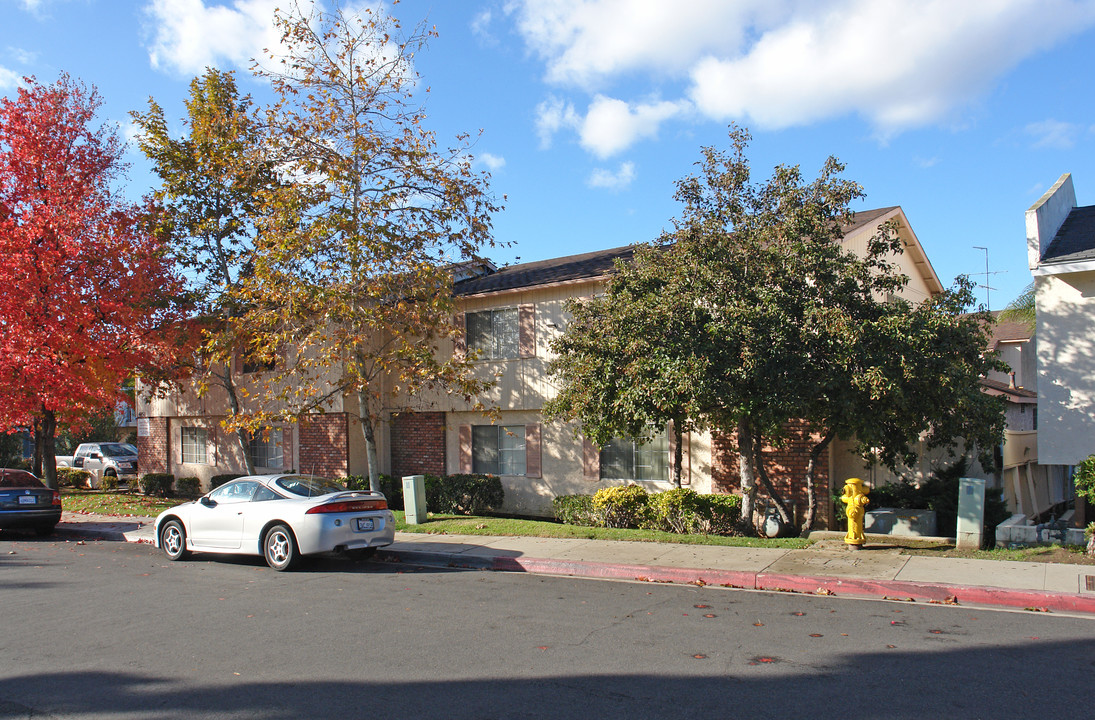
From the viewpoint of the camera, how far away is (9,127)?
→ 1912 centimetres

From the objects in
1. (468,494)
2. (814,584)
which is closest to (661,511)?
(814,584)

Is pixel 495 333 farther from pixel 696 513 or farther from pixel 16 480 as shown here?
pixel 16 480

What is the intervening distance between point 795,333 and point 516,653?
264 inches

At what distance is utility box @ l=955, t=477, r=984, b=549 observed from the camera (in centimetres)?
1098

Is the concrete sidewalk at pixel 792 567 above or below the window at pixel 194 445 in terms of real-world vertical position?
below

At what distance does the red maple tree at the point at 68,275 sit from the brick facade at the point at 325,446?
12.9 feet

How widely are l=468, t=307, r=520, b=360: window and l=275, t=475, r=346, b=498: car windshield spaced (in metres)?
6.47

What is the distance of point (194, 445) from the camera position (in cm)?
2494

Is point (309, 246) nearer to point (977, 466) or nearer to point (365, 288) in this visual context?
point (365, 288)

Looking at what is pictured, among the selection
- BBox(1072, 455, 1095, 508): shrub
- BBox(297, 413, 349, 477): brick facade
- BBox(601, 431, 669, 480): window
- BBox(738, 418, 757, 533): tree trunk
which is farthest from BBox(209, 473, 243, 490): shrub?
BBox(1072, 455, 1095, 508): shrub

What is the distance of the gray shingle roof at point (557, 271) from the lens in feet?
55.8

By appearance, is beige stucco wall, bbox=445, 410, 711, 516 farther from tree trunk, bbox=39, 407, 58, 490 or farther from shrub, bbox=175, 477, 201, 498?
tree trunk, bbox=39, 407, 58, 490

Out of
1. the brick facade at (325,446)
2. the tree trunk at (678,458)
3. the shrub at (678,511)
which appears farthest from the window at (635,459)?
the brick facade at (325,446)

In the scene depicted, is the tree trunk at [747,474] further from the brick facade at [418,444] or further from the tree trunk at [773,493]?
the brick facade at [418,444]
